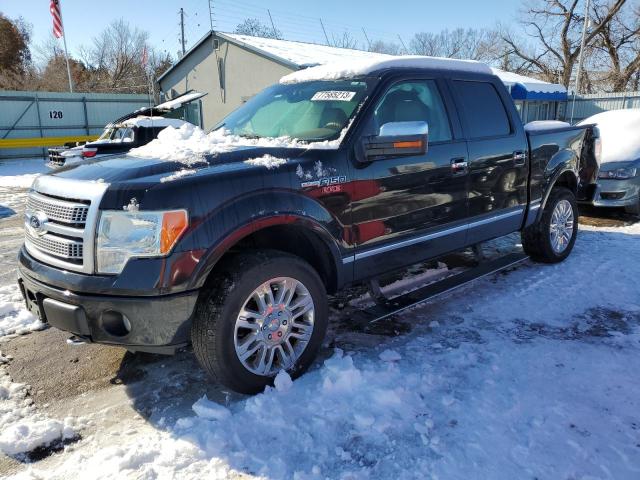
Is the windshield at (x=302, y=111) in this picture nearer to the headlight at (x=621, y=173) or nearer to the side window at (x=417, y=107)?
the side window at (x=417, y=107)

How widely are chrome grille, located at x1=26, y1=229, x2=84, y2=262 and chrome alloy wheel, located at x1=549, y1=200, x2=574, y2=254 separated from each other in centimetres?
463

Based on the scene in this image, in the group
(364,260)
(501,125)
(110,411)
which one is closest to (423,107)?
(501,125)

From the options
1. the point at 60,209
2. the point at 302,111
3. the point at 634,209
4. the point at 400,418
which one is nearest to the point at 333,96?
the point at 302,111

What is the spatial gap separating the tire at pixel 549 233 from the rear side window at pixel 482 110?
1.19 metres

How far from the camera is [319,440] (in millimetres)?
2570

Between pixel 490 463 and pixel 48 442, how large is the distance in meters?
2.28

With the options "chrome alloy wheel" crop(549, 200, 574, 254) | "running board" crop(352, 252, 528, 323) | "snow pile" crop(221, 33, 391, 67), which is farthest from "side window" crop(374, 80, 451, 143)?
"snow pile" crop(221, 33, 391, 67)

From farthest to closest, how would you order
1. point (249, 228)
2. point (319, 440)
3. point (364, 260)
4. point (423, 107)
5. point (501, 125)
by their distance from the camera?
point (501, 125) < point (423, 107) < point (364, 260) < point (249, 228) < point (319, 440)

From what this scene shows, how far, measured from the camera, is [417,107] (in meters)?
3.88

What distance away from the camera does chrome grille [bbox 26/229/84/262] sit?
105 inches

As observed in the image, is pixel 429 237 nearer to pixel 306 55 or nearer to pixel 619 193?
pixel 619 193

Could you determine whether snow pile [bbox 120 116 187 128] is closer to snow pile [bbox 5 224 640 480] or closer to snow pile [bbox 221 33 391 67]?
snow pile [bbox 221 33 391 67]

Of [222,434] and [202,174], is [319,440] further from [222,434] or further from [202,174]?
[202,174]

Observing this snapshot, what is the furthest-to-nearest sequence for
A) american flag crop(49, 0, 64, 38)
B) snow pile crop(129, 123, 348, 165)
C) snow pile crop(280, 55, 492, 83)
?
american flag crop(49, 0, 64, 38) < snow pile crop(280, 55, 492, 83) < snow pile crop(129, 123, 348, 165)
